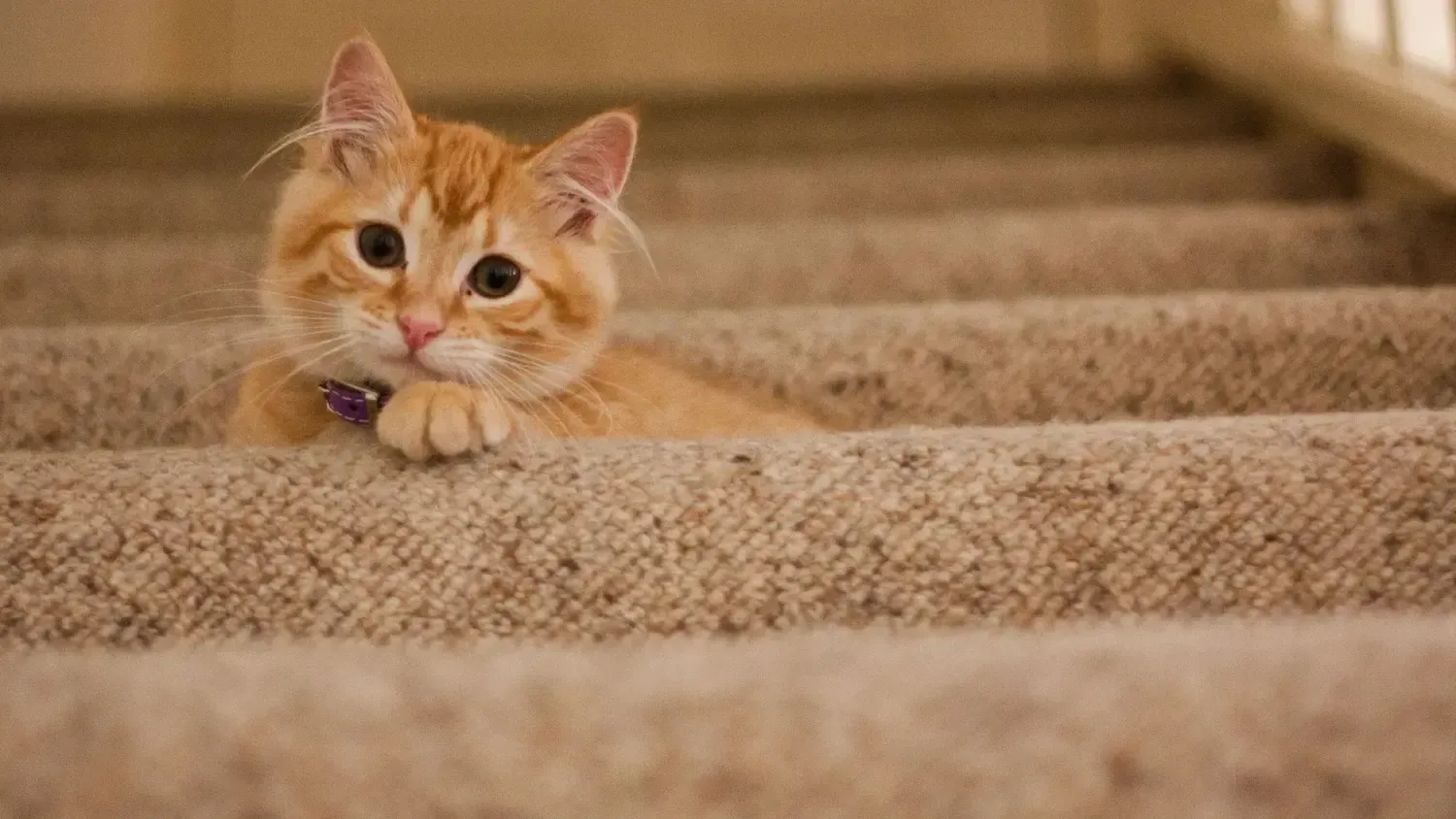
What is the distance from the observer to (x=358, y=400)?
0.99m

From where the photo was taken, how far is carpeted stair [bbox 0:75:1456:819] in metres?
0.59

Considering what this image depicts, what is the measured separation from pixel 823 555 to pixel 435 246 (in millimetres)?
→ 436

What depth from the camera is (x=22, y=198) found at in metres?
1.71

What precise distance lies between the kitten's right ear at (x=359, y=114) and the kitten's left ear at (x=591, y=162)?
0.45 feet

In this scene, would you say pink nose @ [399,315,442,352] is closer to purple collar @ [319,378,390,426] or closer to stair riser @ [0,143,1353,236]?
purple collar @ [319,378,390,426]

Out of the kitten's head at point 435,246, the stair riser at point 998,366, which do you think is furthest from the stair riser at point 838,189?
the kitten's head at point 435,246

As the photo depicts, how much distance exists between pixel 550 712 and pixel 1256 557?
0.56 metres

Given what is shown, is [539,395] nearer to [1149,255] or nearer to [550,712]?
[550,712]

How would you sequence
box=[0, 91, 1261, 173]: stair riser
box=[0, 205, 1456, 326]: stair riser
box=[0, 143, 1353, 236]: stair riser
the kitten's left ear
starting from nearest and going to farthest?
the kitten's left ear, box=[0, 205, 1456, 326]: stair riser, box=[0, 143, 1353, 236]: stair riser, box=[0, 91, 1261, 173]: stair riser

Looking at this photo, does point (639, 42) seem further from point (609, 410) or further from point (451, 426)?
point (451, 426)

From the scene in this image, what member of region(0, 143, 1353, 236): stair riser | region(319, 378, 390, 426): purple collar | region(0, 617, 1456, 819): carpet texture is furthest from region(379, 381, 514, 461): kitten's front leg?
region(0, 143, 1353, 236): stair riser

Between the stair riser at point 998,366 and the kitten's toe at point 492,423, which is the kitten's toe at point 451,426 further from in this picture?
the stair riser at point 998,366

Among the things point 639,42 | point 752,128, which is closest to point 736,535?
point 752,128

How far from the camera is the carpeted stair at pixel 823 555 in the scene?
59cm
